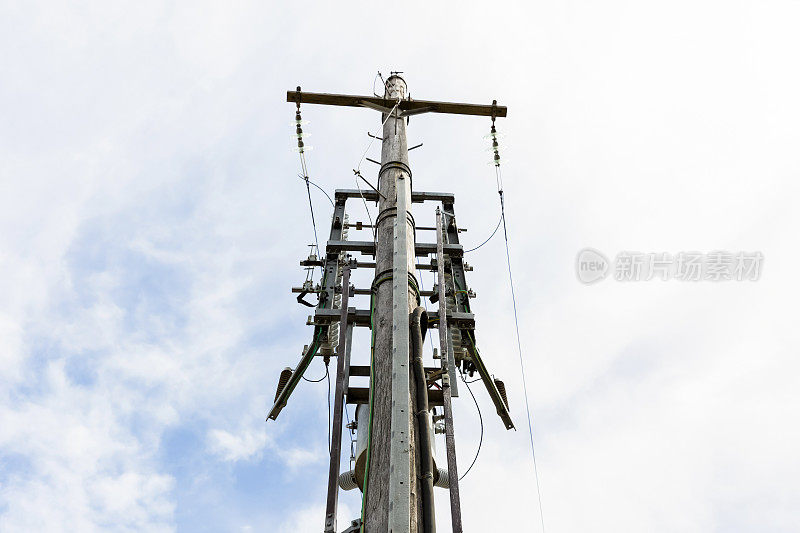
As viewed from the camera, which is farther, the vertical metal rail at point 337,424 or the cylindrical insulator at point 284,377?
the cylindrical insulator at point 284,377

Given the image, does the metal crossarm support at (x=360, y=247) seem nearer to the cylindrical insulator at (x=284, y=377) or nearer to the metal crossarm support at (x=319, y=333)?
the metal crossarm support at (x=319, y=333)

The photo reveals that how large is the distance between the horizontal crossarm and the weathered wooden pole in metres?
2.05

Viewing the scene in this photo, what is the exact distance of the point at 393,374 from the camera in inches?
199

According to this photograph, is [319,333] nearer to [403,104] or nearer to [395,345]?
[395,345]

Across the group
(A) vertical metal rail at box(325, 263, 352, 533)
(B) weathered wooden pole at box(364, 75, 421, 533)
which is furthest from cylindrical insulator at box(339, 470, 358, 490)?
(B) weathered wooden pole at box(364, 75, 421, 533)

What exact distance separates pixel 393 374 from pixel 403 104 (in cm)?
552

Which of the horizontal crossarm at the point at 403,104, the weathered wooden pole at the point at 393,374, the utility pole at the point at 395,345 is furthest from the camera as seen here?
the horizontal crossarm at the point at 403,104

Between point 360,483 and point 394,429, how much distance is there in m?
1.86

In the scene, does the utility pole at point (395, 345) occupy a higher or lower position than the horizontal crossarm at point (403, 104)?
lower

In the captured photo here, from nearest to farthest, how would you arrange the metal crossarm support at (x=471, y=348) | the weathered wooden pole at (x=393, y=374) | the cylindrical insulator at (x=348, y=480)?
1. the weathered wooden pole at (x=393, y=374)
2. the cylindrical insulator at (x=348, y=480)
3. the metal crossarm support at (x=471, y=348)

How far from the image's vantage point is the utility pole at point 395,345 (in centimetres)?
460

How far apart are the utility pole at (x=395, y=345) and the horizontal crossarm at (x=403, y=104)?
2 cm

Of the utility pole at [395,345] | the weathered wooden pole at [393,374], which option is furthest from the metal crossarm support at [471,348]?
the weathered wooden pole at [393,374]

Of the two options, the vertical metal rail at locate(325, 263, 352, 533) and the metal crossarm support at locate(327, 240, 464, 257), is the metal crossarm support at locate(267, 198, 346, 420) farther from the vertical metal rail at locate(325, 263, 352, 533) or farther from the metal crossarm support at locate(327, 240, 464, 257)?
the vertical metal rail at locate(325, 263, 352, 533)
